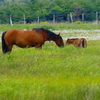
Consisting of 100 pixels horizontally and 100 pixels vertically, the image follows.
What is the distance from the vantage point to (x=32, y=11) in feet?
173

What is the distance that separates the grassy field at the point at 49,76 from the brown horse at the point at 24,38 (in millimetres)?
1931

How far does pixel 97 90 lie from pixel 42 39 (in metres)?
7.79

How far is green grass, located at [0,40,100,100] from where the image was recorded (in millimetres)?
7637

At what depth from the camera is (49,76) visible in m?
9.30

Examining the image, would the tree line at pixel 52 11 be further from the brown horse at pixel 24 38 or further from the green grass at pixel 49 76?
the green grass at pixel 49 76

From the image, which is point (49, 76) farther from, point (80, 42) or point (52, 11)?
point (52, 11)

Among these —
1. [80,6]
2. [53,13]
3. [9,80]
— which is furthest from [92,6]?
[9,80]

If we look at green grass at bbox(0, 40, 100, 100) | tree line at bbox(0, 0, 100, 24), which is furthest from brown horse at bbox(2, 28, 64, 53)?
tree line at bbox(0, 0, 100, 24)

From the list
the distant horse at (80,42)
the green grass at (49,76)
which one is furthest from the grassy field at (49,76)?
the distant horse at (80,42)

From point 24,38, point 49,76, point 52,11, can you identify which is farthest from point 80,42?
point 52,11

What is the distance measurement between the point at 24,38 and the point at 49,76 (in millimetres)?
5964

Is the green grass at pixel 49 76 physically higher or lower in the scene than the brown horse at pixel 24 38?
lower

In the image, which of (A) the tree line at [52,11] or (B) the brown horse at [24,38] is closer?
(B) the brown horse at [24,38]

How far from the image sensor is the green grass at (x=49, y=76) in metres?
7.64
